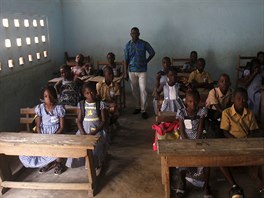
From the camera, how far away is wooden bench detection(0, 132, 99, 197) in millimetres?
2939

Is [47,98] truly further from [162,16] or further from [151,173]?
[162,16]

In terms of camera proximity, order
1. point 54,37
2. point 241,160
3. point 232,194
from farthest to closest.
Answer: point 54,37
point 232,194
point 241,160

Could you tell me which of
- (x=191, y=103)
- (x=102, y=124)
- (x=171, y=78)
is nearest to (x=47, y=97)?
(x=102, y=124)

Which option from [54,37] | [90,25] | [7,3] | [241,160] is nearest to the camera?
[241,160]

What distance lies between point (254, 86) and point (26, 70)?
4053 mm

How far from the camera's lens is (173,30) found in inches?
279

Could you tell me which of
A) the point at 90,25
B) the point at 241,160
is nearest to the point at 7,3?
the point at 90,25

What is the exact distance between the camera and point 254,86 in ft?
17.1

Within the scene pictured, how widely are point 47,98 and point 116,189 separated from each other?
1.35 meters

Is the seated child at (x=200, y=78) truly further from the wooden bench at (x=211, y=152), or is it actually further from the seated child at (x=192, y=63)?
the wooden bench at (x=211, y=152)

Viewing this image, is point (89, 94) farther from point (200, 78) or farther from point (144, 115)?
point (200, 78)

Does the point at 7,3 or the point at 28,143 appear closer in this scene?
the point at 28,143

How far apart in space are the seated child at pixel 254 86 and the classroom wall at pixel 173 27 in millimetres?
1620

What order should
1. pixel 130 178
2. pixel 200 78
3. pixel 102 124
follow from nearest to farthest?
pixel 130 178
pixel 102 124
pixel 200 78
